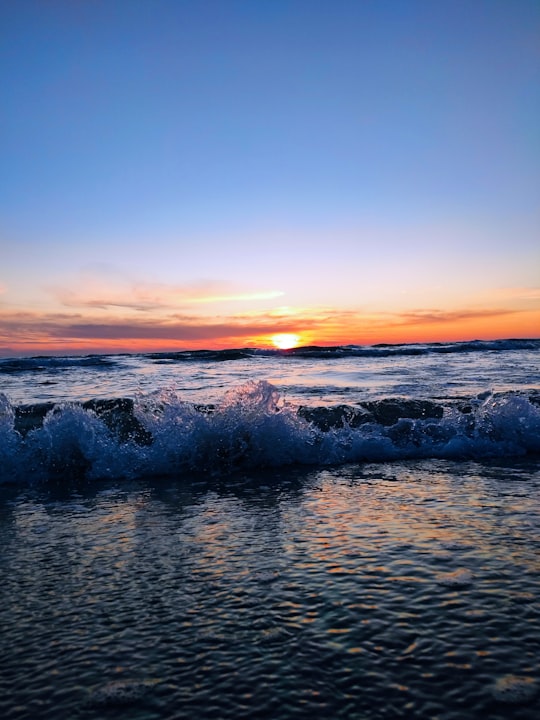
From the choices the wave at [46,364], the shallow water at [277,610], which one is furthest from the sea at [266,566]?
the wave at [46,364]

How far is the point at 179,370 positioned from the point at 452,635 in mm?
22575

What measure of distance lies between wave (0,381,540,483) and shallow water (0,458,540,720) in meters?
2.15

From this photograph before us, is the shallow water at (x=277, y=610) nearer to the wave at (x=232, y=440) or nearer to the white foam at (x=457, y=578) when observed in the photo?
the white foam at (x=457, y=578)

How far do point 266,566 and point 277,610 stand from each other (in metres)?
0.68

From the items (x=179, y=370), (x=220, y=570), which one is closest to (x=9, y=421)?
(x=220, y=570)

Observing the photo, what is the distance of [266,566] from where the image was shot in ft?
12.8

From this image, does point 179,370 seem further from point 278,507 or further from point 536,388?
point 278,507

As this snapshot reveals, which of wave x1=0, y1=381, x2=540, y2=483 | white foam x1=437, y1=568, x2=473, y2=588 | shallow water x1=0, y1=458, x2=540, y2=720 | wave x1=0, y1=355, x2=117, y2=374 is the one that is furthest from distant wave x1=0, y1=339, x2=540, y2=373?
white foam x1=437, y1=568, x2=473, y2=588

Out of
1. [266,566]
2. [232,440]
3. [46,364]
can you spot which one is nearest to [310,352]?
[46,364]

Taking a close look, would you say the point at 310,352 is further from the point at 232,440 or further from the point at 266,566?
the point at 266,566

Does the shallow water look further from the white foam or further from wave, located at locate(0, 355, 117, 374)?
wave, located at locate(0, 355, 117, 374)

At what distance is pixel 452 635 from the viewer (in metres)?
2.91

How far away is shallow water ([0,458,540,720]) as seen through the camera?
8.13ft

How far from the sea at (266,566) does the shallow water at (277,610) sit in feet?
0.04
